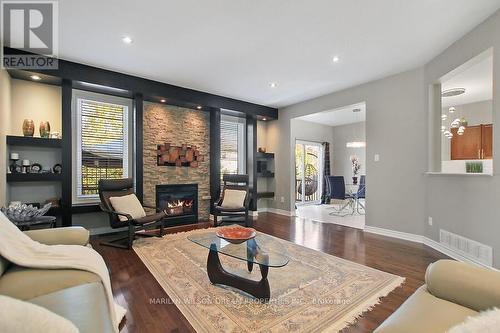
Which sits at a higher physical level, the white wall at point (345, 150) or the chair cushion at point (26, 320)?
the white wall at point (345, 150)

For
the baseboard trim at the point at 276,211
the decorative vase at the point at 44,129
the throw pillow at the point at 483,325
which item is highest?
the decorative vase at the point at 44,129

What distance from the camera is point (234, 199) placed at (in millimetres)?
4914

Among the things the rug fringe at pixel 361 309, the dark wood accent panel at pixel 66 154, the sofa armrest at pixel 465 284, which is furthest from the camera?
the dark wood accent panel at pixel 66 154

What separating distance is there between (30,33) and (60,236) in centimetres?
254

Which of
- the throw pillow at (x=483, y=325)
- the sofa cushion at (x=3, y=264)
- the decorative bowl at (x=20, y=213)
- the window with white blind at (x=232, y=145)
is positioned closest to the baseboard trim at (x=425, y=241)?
the throw pillow at (x=483, y=325)

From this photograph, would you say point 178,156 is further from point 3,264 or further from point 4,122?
point 3,264

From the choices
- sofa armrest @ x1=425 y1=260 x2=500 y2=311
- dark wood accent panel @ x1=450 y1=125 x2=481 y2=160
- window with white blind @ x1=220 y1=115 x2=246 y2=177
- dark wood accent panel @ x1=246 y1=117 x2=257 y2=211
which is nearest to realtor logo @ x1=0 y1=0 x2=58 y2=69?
window with white blind @ x1=220 y1=115 x2=246 y2=177

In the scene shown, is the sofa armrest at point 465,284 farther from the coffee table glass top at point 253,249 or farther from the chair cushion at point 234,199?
the chair cushion at point 234,199

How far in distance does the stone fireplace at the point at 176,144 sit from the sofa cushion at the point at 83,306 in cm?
351

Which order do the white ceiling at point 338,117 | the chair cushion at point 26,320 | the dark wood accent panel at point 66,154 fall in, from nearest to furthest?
the chair cushion at point 26,320 < the dark wood accent panel at point 66,154 < the white ceiling at point 338,117

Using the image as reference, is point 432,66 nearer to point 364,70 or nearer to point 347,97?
point 364,70

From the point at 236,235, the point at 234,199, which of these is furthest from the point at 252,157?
the point at 236,235

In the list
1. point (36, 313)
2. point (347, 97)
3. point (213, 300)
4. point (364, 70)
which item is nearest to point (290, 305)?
point (213, 300)

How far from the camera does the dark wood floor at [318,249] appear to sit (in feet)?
5.86
